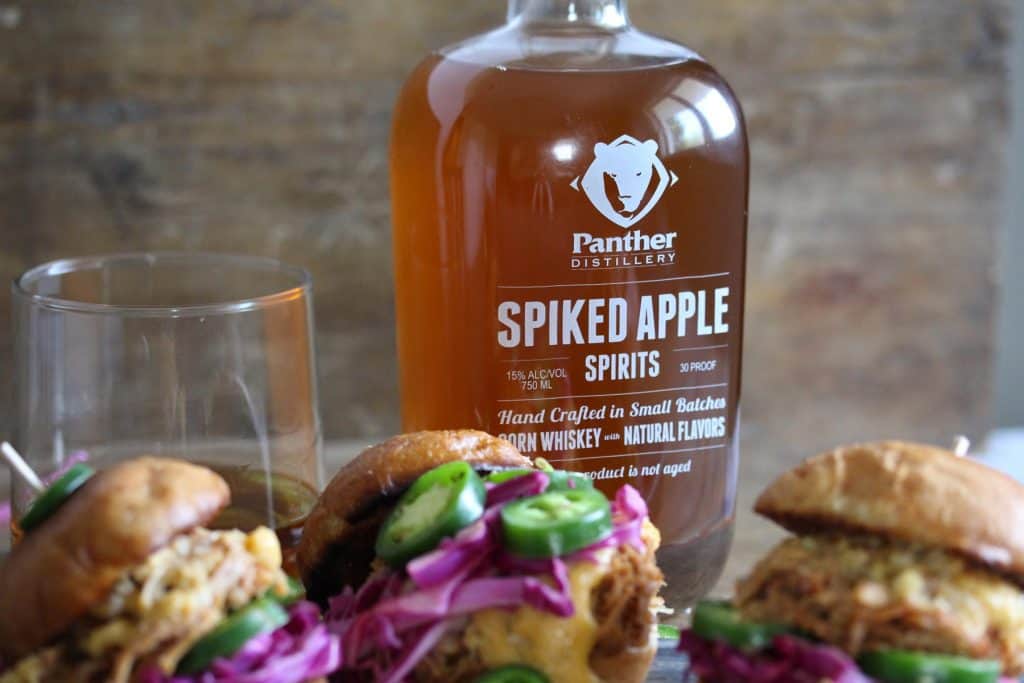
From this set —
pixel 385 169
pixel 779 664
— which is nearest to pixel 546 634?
pixel 779 664

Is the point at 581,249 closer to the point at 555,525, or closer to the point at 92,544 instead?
the point at 555,525

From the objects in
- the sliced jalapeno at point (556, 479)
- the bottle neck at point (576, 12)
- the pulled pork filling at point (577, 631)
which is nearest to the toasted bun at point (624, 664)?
the pulled pork filling at point (577, 631)

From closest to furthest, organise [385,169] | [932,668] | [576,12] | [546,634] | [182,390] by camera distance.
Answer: [932,668] → [546,634] → [182,390] → [576,12] → [385,169]

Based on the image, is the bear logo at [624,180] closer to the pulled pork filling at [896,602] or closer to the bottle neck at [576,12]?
the bottle neck at [576,12]

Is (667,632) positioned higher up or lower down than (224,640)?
lower down

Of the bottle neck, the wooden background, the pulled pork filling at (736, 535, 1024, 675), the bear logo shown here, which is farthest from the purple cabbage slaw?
the wooden background

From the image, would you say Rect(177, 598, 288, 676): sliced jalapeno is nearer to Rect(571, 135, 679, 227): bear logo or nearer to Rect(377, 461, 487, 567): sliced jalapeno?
Rect(377, 461, 487, 567): sliced jalapeno
